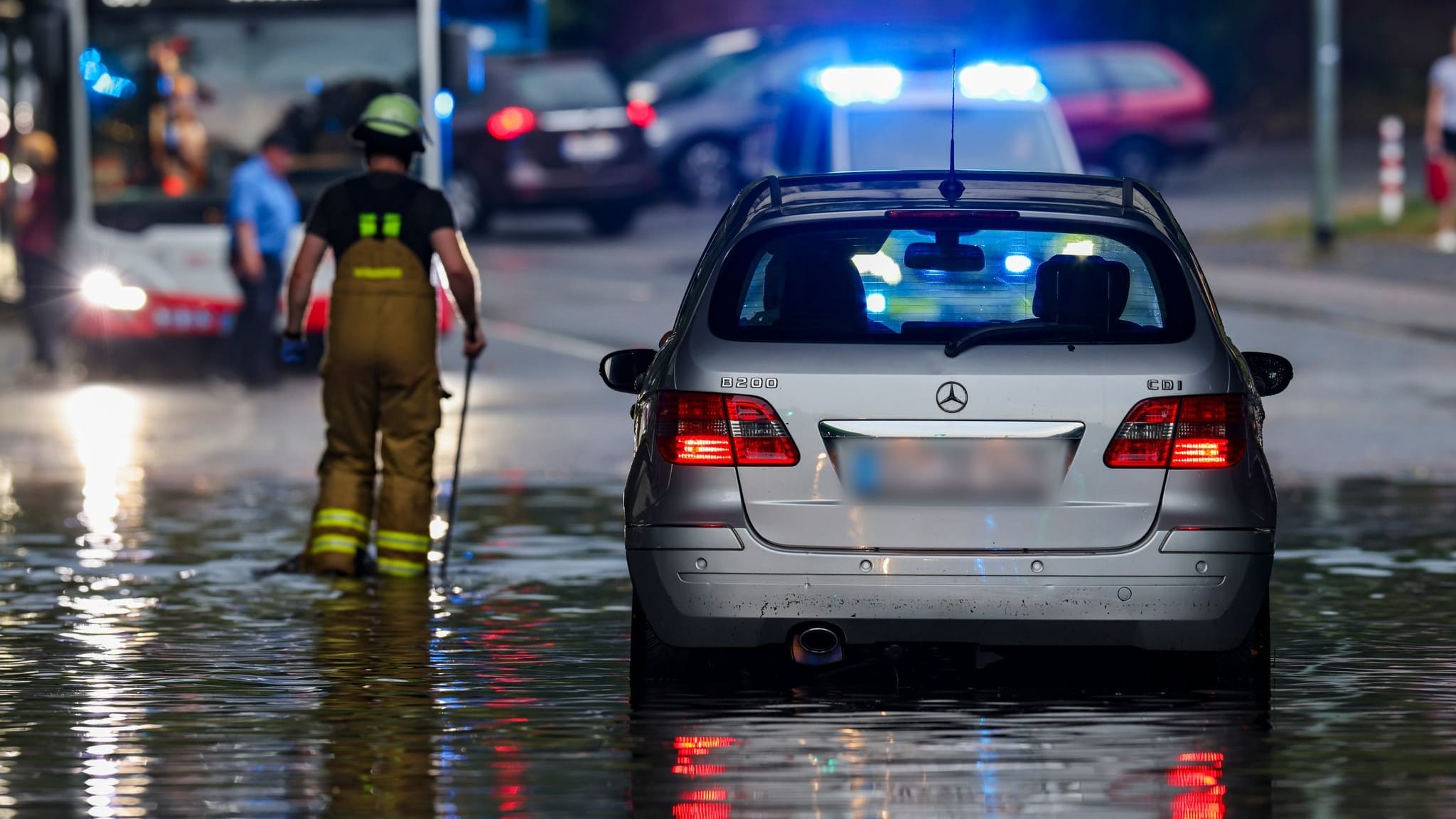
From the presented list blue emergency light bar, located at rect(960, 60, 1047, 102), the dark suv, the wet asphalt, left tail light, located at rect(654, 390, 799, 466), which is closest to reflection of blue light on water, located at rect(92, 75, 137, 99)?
blue emergency light bar, located at rect(960, 60, 1047, 102)

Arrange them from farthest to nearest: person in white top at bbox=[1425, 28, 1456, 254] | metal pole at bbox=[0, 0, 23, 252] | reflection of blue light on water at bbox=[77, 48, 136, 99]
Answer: person in white top at bbox=[1425, 28, 1456, 254]
metal pole at bbox=[0, 0, 23, 252]
reflection of blue light on water at bbox=[77, 48, 136, 99]

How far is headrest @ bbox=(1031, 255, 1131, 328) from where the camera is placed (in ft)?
27.3

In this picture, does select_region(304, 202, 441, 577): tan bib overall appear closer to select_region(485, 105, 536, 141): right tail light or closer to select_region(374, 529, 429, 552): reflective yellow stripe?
select_region(374, 529, 429, 552): reflective yellow stripe

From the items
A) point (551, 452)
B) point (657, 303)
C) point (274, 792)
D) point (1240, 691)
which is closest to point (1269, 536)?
point (1240, 691)

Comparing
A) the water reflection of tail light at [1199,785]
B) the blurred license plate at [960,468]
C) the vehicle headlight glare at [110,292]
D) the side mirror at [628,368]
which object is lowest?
the vehicle headlight glare at [110,292]

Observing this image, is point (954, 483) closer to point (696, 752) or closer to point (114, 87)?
point (696, 752)

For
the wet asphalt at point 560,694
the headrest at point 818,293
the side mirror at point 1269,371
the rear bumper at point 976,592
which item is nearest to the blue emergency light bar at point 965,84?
the wet asphalt at point 560,694

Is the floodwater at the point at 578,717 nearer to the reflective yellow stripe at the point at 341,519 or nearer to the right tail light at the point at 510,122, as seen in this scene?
the reflective yellow stripe at the point at 341,519

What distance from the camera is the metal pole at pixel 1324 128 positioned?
28406mm

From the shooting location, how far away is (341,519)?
460 inches

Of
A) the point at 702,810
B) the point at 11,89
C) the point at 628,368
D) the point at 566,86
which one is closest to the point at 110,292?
the point at 11,89

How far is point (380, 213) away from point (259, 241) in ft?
28.7

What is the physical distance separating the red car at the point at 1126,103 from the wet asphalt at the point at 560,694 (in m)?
21.5

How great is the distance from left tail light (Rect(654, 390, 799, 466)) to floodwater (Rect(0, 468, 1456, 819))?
0.68 metres
